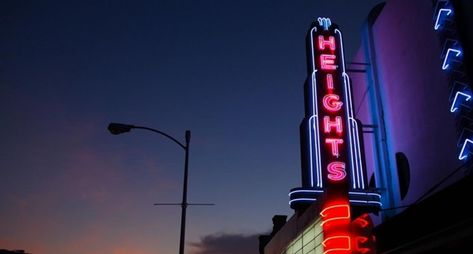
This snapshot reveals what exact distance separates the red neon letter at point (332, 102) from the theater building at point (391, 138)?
32mm

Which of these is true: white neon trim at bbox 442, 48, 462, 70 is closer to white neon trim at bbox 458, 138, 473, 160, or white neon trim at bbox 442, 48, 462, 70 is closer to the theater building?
the theater building

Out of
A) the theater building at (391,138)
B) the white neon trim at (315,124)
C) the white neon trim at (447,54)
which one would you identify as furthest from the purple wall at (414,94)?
the white neon trim at (315,124)

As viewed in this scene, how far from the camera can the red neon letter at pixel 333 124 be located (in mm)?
15788

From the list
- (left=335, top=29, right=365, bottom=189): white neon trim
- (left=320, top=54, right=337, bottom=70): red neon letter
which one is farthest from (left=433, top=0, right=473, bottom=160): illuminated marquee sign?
(left=320, top=54, right=337, bottom=70): red neon letter

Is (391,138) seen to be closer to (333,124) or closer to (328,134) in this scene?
(333,124)

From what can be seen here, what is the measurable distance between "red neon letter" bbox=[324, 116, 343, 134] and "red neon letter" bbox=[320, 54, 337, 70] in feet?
6.74

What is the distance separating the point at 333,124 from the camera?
1591cm

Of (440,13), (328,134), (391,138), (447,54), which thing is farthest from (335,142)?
(440,13)

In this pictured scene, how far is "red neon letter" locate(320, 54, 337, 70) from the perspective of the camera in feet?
56.2

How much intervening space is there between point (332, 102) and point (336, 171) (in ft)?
8.10

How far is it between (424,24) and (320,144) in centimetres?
455

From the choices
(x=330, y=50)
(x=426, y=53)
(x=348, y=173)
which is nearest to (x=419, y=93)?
(x=426, y=53)

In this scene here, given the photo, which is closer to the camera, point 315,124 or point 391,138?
point 391,138

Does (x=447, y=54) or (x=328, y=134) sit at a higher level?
(x=447, y=54)
